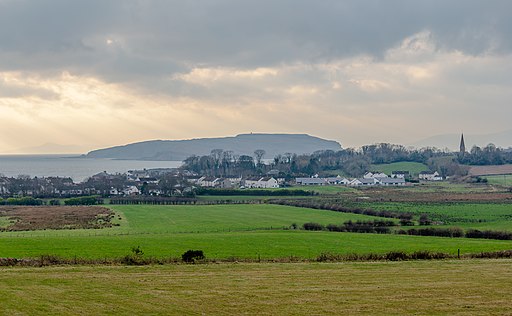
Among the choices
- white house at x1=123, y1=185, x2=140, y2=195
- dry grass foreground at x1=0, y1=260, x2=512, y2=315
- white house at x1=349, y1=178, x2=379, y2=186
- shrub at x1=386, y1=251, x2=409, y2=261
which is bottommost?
shrub at x1=386, y1=251, x2=409, y2=261

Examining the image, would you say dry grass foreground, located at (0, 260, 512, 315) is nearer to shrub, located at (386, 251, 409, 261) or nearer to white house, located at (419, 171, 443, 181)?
shrub, located at (386, 251, 409, 261)

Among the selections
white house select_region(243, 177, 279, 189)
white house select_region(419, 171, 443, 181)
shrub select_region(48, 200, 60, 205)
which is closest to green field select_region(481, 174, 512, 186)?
white house select_region(419, 171, 443, 181)

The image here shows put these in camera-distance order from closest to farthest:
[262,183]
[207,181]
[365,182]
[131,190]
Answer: [131,190], [262,183], [365,182], [207,181]

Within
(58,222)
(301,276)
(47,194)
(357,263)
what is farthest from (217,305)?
(47,194)

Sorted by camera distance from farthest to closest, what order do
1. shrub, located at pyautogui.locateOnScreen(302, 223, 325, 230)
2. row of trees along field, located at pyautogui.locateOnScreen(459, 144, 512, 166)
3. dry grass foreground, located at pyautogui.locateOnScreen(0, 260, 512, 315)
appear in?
1. row of trees along field, located at pyautogui.locateOnScreen(459, 144, 512, 166)
2. shrub, located at pyautogui.locateOnScreen(302, 223, 325, 230)
3. dry grass foreground, located at pyautogui.locateOnScreen(0, 260, 512, 315)

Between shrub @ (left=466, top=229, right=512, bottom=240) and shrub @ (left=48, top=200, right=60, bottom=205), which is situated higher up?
shrub @ (left=48, top=200, right=60, bottom=205)

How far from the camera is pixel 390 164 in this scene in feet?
597

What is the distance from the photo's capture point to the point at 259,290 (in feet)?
62.3

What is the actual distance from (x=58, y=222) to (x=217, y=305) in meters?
48.9

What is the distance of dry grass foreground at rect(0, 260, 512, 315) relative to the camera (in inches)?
638

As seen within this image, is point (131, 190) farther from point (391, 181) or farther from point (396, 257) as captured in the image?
point (396, 257)

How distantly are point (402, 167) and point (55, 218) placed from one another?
426 ft

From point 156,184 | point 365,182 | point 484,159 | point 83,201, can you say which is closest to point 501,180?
point 365,182

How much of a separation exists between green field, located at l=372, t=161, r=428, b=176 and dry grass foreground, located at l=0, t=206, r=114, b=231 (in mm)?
107875
